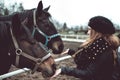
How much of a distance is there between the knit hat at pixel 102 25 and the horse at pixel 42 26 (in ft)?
2.84

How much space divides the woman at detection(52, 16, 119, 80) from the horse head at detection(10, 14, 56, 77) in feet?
0.68

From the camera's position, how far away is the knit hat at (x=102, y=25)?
3750mm

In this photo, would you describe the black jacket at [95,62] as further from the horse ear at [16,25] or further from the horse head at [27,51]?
the horse ear at [16,25]

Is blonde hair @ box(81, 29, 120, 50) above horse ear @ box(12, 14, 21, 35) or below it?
below

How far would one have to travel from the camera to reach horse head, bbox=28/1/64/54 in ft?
13.6

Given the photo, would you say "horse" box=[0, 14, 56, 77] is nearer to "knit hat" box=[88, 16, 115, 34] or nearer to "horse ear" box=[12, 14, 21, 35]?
"horse ear" box=[12, 14, 21, 35]

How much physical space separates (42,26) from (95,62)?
1134mm

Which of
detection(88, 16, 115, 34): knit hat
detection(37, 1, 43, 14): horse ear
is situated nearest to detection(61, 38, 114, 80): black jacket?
detection(88, 16, 115, 34): knit hat

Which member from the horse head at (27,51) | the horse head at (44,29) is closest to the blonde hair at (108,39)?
the horse head at (27,51)

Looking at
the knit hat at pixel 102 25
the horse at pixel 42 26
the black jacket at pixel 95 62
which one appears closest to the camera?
the black jacket at pixel 95 62

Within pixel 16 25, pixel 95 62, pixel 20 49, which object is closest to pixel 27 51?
pixel 20 49

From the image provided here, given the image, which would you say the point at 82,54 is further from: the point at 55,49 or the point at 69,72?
the point at 55,49

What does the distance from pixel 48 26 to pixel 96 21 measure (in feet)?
2.97

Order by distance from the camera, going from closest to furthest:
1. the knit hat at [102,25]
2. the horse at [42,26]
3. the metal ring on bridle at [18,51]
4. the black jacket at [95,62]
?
the metal ring on bridle at [18,51] < the black jacket at [95,62] < the knit hat at [102,25] < the horse at [42,26]
